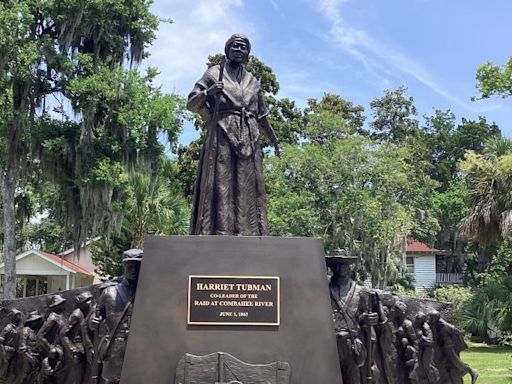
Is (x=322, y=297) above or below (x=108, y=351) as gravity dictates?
above

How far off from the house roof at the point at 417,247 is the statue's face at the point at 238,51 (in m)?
34.3

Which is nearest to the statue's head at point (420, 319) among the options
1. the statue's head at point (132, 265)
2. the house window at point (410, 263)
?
the statue's head at point (132, 265)

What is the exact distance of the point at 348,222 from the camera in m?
25.1

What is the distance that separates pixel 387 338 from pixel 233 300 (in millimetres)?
2043

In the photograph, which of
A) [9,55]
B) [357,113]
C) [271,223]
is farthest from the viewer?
[357,113]

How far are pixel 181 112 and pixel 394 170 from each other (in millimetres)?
9814

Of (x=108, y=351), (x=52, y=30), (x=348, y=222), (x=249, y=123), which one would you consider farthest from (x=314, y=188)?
(x=108, y=351)

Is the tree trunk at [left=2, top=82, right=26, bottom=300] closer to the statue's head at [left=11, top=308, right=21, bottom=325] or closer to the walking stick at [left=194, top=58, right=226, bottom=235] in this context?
the statue's head at [left=11, top=308, right=21, bottom=325]

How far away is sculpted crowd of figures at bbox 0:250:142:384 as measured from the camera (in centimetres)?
639

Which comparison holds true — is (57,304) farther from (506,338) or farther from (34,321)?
(506,338)

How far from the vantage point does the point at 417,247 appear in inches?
1662

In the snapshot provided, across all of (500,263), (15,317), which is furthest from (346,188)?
(15,317)

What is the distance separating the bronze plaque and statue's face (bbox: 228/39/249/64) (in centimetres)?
304

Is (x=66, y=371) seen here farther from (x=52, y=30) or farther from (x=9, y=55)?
(x=52, y=30)
